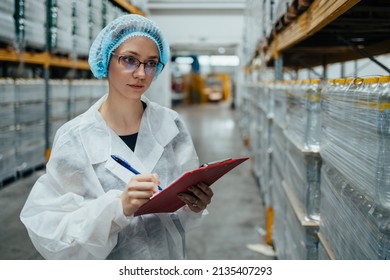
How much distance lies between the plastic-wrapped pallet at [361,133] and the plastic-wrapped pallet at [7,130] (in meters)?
4.23

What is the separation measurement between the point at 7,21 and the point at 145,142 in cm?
392

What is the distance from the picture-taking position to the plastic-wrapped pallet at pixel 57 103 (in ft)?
20.0

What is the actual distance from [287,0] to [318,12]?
722mm

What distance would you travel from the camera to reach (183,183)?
4.16 feet

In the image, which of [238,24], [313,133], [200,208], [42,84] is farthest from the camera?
[238,24]

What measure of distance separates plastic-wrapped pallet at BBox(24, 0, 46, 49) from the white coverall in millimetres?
4039

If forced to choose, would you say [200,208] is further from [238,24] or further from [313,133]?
[238,24]

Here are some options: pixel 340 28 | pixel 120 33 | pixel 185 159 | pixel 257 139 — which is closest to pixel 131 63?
pixel 120 33

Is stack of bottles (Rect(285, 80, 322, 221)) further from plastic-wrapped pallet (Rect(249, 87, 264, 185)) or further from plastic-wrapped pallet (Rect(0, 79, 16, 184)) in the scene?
plastic-wrapped pallet (Rect(0, 79, 16, 184))

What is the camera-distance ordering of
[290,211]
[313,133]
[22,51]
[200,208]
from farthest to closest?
[22,51] < [290,211] < [313,133] < [200,208]

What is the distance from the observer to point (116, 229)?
1381 mm

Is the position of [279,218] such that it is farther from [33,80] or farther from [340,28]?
[33,80]

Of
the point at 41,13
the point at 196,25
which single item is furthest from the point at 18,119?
the point at 196,25

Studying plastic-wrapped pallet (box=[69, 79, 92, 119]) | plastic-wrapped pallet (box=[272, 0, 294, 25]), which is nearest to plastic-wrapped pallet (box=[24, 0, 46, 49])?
plastic-wrapped pallet (box=[69, 79, 92, 119])
